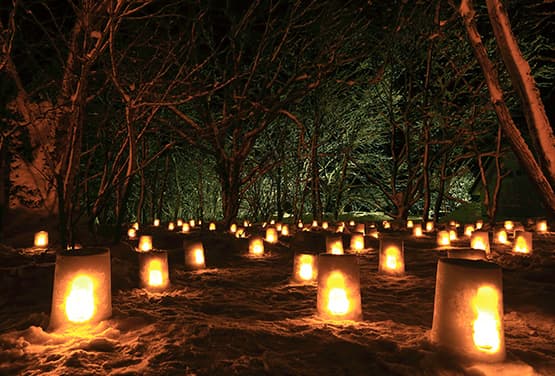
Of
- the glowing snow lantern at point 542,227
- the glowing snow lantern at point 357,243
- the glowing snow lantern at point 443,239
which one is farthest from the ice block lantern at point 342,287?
the glowing snow lantern at point 542,227

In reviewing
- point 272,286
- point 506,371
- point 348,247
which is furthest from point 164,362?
point 348,247

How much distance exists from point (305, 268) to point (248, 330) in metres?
2.38

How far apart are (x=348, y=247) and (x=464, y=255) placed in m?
4.66

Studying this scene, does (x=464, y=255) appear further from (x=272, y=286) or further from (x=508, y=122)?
(x=272, y=286)

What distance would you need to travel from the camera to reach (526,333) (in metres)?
4.14

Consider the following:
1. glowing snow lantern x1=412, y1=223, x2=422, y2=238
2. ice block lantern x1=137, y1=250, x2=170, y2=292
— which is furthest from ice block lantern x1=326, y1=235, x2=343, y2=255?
glowing snow lantern x1=412, y1=223, x2=422, y2=238

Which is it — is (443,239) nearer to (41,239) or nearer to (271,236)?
(271,236)

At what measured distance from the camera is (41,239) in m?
9.03

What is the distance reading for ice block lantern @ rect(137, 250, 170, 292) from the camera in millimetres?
5738

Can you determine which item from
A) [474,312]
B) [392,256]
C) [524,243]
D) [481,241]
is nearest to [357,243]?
[481,241]

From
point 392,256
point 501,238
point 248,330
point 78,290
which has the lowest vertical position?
point 248,330

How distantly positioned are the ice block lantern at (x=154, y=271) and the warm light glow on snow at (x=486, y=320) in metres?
4.03

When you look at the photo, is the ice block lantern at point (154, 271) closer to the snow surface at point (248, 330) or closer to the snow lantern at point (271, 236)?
the snow surface at point (248, 330)

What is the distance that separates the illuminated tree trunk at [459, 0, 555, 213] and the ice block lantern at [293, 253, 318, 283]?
10.2 ft
